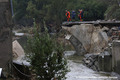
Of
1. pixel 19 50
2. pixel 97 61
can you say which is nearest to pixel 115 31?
pixel 97 61

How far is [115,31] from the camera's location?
21.7 metres

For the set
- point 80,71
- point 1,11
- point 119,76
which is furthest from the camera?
point 80,71

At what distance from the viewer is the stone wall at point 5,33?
8898 mm

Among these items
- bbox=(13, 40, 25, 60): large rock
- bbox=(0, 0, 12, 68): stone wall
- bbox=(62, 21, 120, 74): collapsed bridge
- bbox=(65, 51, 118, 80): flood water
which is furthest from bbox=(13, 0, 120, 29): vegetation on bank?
bbox=(0, 0, 12, 68): stone wall

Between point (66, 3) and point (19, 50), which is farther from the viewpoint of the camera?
point (66, 3)

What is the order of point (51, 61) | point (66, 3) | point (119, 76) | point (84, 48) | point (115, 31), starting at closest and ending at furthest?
point (51, 61)
point (119, 76)
point (115, 31)
point (84, 48)
point (66, 3)

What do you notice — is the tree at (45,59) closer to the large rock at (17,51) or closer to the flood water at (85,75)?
the flood water at (85,75)

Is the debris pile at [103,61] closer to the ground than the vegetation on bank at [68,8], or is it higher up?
closer to the ground

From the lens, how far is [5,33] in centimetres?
894

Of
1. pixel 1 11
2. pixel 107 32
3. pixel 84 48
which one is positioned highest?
pixel 1 11

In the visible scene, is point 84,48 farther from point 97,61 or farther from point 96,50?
point 97,61

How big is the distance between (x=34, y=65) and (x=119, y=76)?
21.5 feet

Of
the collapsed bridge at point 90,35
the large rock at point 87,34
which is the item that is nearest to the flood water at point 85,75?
the collapsed bridge at point 90,35

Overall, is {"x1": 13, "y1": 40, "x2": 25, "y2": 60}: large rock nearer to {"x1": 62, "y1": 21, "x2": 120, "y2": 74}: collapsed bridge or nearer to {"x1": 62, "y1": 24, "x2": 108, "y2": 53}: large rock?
{"x1": 62, "y1": 21, "x2": 120, "y2": 74}: collapsed bridge
